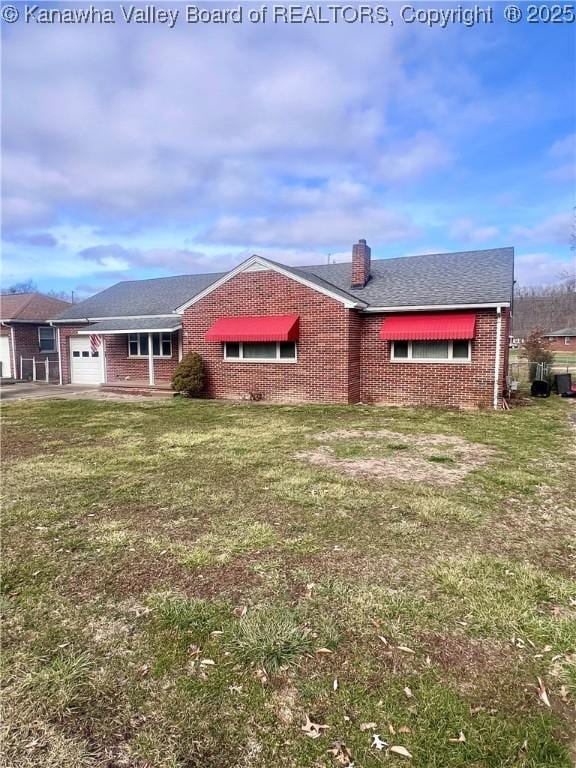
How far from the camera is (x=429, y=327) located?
1405 cm

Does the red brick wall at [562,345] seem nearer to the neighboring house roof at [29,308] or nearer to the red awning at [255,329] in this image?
the red awning at [255,329]

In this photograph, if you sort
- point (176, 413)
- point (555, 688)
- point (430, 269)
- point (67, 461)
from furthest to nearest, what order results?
point (430, 269), point (176, 413), point (67, 461), point (555, 688)

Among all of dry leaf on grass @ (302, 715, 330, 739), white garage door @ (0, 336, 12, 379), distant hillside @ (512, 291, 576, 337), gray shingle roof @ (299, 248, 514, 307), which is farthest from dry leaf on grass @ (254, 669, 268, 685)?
distant hillside @ (512, 291, 576, 337)

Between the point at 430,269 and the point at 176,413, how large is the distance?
11.1 m

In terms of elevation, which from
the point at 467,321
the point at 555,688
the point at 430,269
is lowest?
the point at 555,688

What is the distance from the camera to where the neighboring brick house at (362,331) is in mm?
13914

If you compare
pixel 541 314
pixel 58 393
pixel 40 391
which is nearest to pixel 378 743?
pixel 58 393

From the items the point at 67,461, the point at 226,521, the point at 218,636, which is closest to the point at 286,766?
the point at 218,636

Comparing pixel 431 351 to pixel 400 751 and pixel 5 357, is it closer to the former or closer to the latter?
pixel 400 751

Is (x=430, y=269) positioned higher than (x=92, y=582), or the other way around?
(x=430, y=269)

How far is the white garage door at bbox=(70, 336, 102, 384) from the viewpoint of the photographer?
73.2 feet

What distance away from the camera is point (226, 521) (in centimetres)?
495

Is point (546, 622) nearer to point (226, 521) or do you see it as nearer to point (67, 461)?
point (226, 521)

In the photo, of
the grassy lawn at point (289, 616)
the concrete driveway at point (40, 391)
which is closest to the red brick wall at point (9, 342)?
the concrete driveway at point (40, 391)
